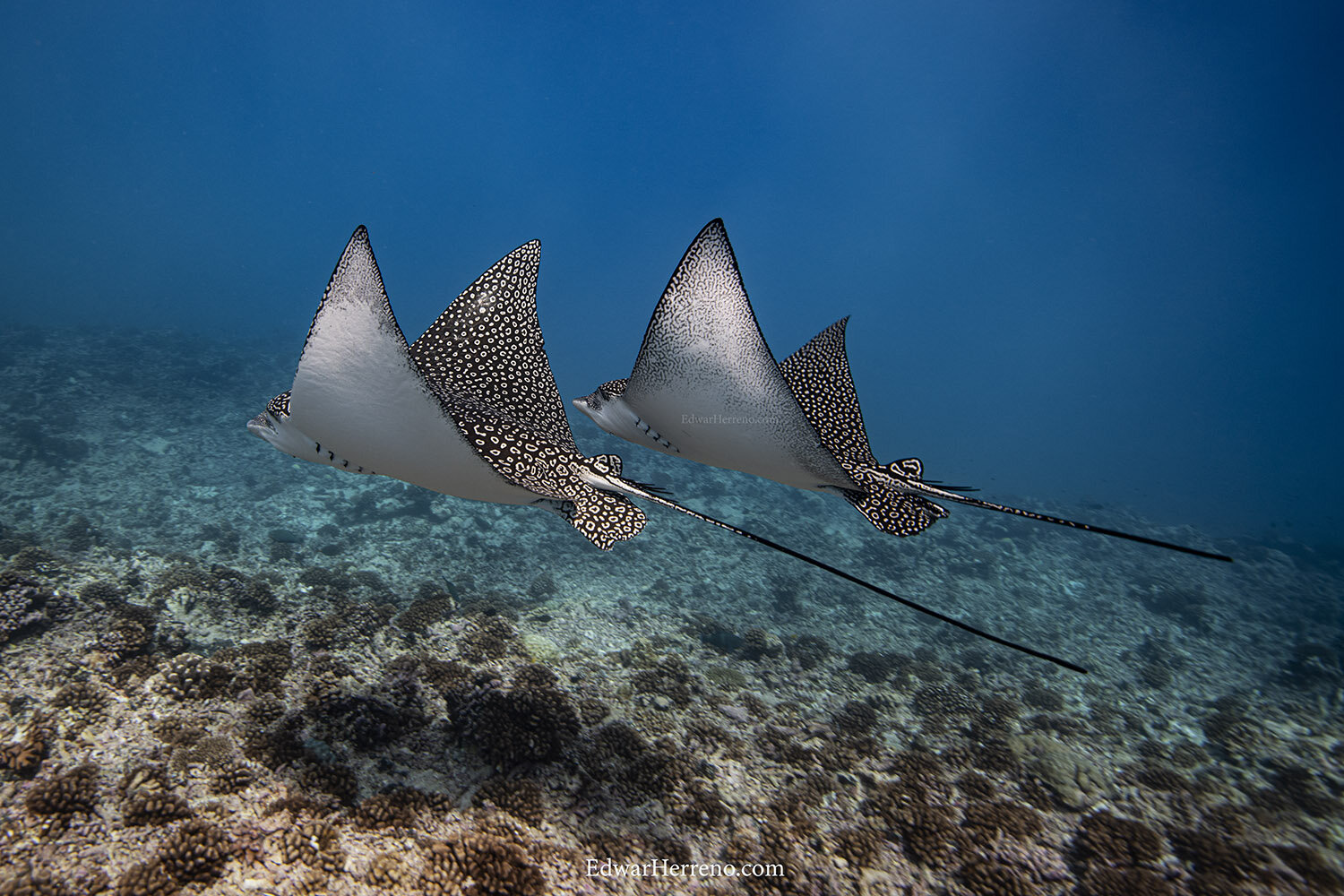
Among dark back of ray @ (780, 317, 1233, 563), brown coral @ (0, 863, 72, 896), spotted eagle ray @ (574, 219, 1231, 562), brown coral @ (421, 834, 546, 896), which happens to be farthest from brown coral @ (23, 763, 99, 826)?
dark back of ray @ (780, 317, 1233, 563)

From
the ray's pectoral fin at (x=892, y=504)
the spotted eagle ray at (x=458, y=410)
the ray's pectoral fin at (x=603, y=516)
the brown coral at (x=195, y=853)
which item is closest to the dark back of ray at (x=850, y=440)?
the ray's pectoral fin at (x=892, y=504)

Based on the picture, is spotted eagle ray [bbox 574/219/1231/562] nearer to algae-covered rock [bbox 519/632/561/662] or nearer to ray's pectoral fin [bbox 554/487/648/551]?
ray's pectoral fin [bbox 554/487/648/551]

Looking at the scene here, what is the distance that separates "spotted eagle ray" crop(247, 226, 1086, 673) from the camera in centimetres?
241

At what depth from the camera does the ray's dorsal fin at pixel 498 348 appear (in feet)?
14.2

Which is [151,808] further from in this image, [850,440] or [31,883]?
[850,440]

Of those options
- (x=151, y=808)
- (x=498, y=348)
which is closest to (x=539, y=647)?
(x=151, y=808)

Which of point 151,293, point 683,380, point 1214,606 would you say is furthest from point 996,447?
point 151,293

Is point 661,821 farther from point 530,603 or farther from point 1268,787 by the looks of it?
point 1268,787

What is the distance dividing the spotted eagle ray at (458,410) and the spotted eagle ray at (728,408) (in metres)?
0.64

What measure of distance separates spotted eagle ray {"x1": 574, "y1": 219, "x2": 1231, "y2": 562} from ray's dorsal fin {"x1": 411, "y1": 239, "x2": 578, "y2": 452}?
424 mm

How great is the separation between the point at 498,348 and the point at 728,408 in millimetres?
2073

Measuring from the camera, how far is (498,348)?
4438 millimetres

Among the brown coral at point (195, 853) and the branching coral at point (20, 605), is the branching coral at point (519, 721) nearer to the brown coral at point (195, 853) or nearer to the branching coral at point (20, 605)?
the brown coral at point (195, 853)

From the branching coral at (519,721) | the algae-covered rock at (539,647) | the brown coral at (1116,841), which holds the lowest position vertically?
the branching coral at (519,721)
